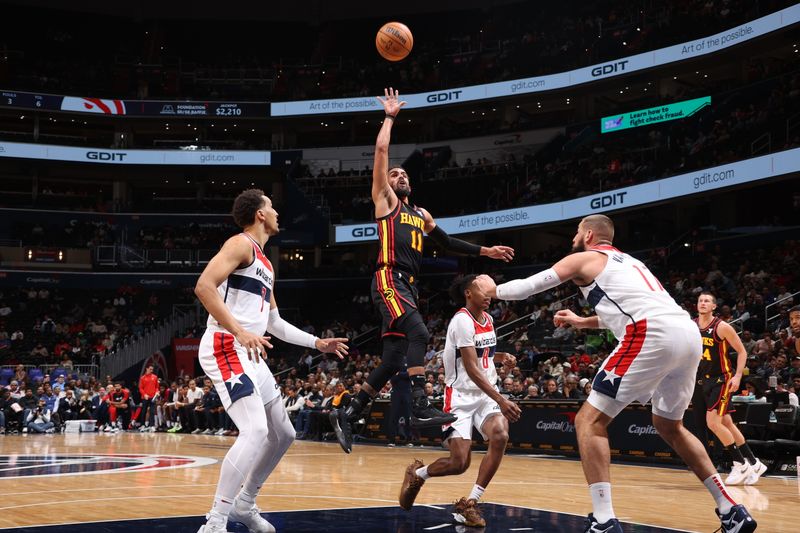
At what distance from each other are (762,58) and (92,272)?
29.7 meters

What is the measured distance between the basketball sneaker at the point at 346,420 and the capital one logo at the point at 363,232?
28582mm

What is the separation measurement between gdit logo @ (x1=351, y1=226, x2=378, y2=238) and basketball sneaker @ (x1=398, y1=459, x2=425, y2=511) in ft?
93.3

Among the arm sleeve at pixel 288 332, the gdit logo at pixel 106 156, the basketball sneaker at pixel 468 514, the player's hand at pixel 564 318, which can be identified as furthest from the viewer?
the gdit logo at pixel 106 156

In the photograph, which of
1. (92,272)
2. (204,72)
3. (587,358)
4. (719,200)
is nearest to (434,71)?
(204,72)

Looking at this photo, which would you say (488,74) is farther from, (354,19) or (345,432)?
(345,432)

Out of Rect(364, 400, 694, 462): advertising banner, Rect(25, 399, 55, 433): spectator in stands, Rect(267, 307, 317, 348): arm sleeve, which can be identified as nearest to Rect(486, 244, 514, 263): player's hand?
Rect(267, 307, 317, 348): arm sleeve

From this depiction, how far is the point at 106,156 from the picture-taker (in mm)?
41750

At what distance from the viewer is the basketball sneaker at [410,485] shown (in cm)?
762

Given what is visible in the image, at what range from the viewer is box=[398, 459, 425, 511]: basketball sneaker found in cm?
762

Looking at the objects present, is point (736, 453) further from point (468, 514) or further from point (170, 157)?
point (170, 157)

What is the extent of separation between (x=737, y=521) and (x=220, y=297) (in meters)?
3.84

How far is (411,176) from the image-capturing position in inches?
1528

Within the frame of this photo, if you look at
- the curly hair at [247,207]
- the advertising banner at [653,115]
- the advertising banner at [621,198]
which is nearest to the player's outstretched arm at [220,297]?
the curly hair at [247,207]

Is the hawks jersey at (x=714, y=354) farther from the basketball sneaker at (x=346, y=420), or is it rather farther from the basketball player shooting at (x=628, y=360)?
the basketball sneaker at (x=346, y=420)
